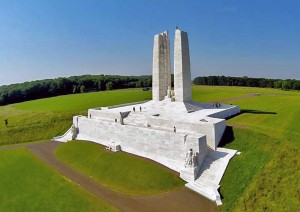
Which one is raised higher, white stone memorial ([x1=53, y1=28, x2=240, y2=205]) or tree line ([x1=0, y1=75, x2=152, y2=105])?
tree line ([x1=0, y1=75, x2=152, y2=105])

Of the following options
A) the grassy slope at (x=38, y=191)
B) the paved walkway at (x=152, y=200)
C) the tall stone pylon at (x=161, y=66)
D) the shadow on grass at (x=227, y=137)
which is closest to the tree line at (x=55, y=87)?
the grassy slope at (x=38, y=191)

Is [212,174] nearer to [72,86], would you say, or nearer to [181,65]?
[181,65]

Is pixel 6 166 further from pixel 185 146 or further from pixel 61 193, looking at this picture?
pixel 185 146

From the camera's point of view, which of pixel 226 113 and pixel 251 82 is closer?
pixel 226 113

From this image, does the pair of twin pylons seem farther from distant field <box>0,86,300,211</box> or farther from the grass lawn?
the grass lawn

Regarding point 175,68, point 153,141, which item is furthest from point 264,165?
point 175,68

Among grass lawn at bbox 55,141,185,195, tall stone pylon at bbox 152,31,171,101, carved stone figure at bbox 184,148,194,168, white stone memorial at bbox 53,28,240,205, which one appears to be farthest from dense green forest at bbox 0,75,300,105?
carved stone figure at bbox 184,148,194,168

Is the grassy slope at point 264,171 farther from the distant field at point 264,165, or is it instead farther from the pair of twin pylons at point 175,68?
the pair of twin pylons at point 175,68

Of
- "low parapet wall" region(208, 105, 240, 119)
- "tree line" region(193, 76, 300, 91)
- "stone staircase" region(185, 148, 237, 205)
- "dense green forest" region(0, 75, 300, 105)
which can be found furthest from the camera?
"tree line" region(193, 76, 300, 91)
